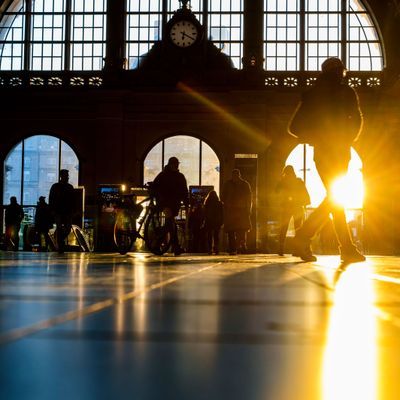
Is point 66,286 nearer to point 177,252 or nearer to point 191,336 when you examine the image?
point 191,336

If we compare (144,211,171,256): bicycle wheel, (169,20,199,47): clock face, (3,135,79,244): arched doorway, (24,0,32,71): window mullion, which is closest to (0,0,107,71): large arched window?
(24,0,32,71): window mullion

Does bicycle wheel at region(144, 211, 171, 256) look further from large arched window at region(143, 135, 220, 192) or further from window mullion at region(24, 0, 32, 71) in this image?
window mullion at region(24, 0, 32, 71)

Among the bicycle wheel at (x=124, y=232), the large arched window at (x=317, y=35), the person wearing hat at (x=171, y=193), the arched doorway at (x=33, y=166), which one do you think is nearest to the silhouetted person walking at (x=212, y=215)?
the bicycle wheel at (x=124, y=232)

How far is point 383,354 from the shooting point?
1.32m

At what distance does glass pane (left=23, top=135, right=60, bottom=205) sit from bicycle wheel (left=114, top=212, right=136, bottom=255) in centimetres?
1472

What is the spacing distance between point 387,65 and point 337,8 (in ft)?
8.71

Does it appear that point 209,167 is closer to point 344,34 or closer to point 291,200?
point 344,34

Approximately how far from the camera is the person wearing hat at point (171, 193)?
36.5ft

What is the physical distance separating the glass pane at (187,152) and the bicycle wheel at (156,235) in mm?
14729

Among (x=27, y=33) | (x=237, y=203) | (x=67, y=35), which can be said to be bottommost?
(x=237, y=203)

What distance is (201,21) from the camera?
87.9 feet

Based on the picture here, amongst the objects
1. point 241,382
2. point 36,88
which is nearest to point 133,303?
point 241,382

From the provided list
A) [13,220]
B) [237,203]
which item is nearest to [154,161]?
[13,220]

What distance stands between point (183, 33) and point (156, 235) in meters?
16.0
